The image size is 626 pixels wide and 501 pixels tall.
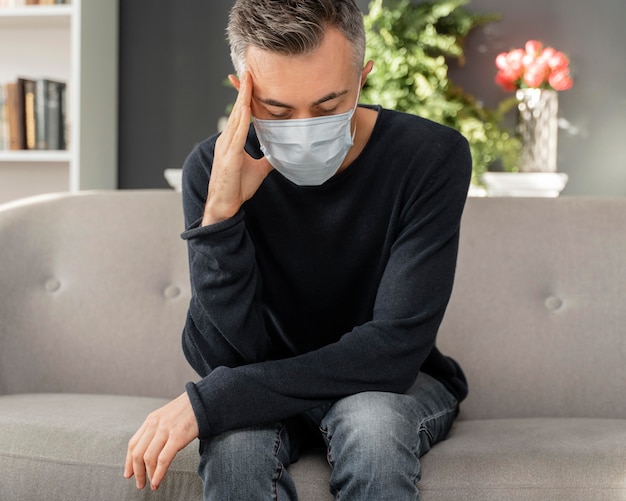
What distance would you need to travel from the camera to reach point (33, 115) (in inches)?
128

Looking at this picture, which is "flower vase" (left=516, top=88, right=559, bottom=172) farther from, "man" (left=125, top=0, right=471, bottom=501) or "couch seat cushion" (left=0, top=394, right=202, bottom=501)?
"couch seat cushion" (left=0, top=394, right=202, bottom=501)

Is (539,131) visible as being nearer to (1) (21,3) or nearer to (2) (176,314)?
(2) (176,314)

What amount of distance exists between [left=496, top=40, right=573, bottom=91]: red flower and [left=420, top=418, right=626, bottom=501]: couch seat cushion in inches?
73.6

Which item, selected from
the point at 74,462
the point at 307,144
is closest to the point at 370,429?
the point at 307,144

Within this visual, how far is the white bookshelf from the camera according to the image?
10.5ft

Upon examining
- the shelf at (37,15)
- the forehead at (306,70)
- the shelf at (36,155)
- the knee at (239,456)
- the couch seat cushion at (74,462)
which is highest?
the shelf at (37,15)

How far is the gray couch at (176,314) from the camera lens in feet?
5.85

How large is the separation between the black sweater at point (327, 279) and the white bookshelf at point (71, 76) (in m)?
1.86

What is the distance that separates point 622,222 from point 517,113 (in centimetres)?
144

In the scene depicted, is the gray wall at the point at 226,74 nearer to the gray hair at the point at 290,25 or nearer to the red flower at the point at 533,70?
the red flower at the point at 533,70

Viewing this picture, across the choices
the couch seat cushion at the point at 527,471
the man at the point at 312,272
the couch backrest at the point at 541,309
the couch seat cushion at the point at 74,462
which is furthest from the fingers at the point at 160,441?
the couch backrest at the point at 541,309

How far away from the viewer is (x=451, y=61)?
11.2ft

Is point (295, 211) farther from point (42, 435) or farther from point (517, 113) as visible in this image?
point (517, 113)

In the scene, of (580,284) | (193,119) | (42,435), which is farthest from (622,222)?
(193,119)
